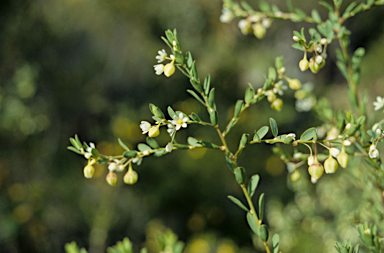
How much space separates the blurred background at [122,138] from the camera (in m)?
1.41

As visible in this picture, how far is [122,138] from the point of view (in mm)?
1894

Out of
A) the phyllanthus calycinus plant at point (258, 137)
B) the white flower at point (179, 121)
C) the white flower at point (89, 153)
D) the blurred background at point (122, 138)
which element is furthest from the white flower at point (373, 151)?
the blurred background at point (122, 138)

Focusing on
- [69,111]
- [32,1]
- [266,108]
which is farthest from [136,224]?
[32,1]

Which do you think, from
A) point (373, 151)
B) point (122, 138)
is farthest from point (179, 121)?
point (122, 138)

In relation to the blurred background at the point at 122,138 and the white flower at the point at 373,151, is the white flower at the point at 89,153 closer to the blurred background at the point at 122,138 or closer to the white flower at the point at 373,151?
the white flower at the point at 373,151

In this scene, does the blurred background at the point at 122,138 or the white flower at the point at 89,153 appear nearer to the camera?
the white flower at the point at 89,153

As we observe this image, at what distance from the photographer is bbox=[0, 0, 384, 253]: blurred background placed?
1.41 metres

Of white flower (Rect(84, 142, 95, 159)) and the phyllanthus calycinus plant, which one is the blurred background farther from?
white flower (Rect(84, 142, 95, 159))

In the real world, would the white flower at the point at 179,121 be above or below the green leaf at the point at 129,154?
above

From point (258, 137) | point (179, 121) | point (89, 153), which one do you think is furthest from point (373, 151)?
point (89, 153)

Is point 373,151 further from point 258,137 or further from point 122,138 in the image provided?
point 122,138

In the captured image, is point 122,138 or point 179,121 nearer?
point 179,121

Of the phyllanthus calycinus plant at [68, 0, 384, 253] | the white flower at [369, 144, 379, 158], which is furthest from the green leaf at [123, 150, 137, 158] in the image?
the white flower at [369, 144, 379, 158]

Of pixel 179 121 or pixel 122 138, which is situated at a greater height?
pixel 179 121
